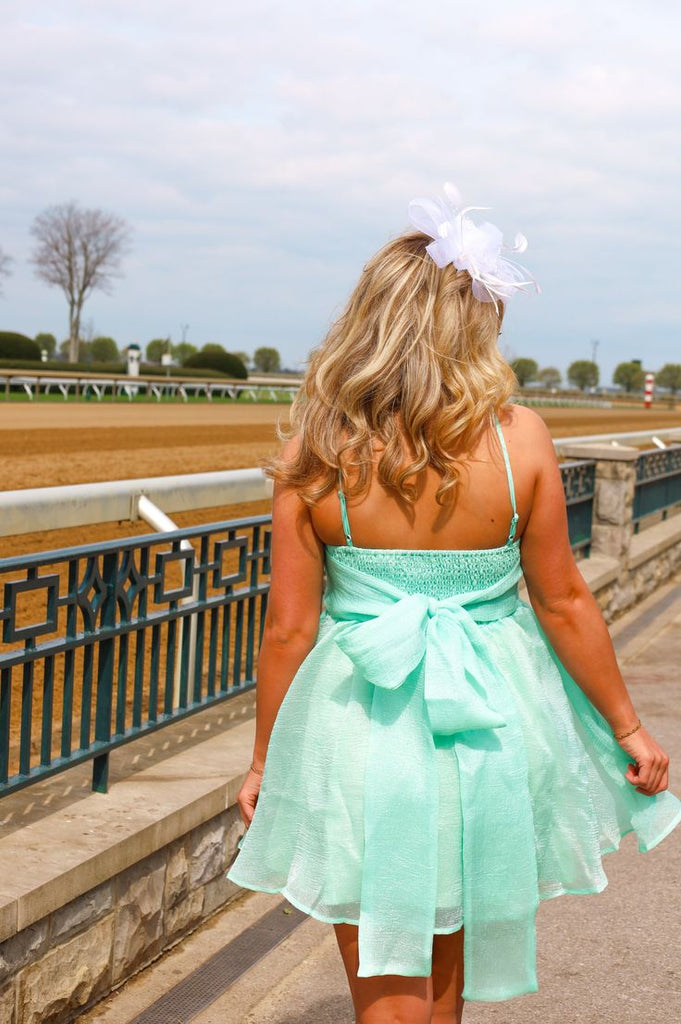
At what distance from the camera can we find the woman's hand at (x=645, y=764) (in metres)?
2.37

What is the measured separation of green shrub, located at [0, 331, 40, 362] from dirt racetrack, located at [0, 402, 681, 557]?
15.2 meters

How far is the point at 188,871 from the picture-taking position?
149 inches

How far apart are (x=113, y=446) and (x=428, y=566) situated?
17211 millimetres

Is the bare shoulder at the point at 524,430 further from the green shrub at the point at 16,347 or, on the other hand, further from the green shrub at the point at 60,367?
the green shrub at the point at 16,347

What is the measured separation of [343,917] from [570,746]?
0.49m

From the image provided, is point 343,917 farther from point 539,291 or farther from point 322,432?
point 539,291

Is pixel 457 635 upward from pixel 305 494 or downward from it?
downward

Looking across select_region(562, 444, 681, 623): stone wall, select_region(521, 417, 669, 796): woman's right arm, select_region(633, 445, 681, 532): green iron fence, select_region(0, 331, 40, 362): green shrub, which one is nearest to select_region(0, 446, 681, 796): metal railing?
select_region(521, 417, 669, 796): woman's right arm

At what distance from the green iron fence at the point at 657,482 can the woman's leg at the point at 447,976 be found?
8302mm

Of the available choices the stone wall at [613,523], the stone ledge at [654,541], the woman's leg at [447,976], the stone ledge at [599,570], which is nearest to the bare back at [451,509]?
the woman's leg at [447,976]

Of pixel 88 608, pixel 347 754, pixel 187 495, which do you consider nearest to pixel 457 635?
pixel 347 754

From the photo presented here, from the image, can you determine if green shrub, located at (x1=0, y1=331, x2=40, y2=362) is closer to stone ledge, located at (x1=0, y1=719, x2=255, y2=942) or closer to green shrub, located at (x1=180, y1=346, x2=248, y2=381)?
green shrub, located at (x1=180, y1=346, x2=248, y2=381)

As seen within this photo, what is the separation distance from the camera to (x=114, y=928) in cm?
337

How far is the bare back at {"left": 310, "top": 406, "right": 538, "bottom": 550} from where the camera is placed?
2125mm
